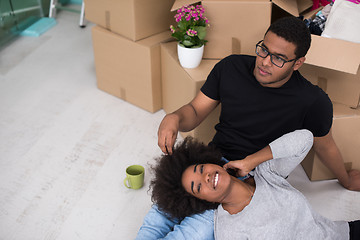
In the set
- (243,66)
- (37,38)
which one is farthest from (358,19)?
(37,38)

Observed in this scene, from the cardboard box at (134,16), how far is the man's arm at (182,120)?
0.87 metres

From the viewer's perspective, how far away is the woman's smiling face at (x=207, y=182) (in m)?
1.44

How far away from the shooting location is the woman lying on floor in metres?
1.46

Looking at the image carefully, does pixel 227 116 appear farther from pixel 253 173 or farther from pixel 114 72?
pixel 114 72

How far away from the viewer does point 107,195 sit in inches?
84.4

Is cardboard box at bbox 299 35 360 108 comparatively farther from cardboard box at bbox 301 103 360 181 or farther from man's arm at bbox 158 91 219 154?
man's arm at bbox 158 91 219 154

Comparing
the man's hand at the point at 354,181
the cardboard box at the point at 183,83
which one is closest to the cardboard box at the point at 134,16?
the cardboard box at the point at 183,83

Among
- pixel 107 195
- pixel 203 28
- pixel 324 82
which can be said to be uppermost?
pixel 203 28

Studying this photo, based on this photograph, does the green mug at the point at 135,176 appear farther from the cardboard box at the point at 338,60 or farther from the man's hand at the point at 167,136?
the cardboard box at the point at 338,60

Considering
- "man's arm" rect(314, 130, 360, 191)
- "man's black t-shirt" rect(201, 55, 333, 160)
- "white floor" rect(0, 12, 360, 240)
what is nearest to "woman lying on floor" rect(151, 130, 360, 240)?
"man's black t-shirt" rect(201, 55, 333, 160)

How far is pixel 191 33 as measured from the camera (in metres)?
2.15

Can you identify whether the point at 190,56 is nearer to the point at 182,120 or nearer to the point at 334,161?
the point at 182,120

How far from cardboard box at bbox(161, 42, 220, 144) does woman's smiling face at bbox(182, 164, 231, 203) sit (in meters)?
0.78

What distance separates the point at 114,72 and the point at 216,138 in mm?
1193
